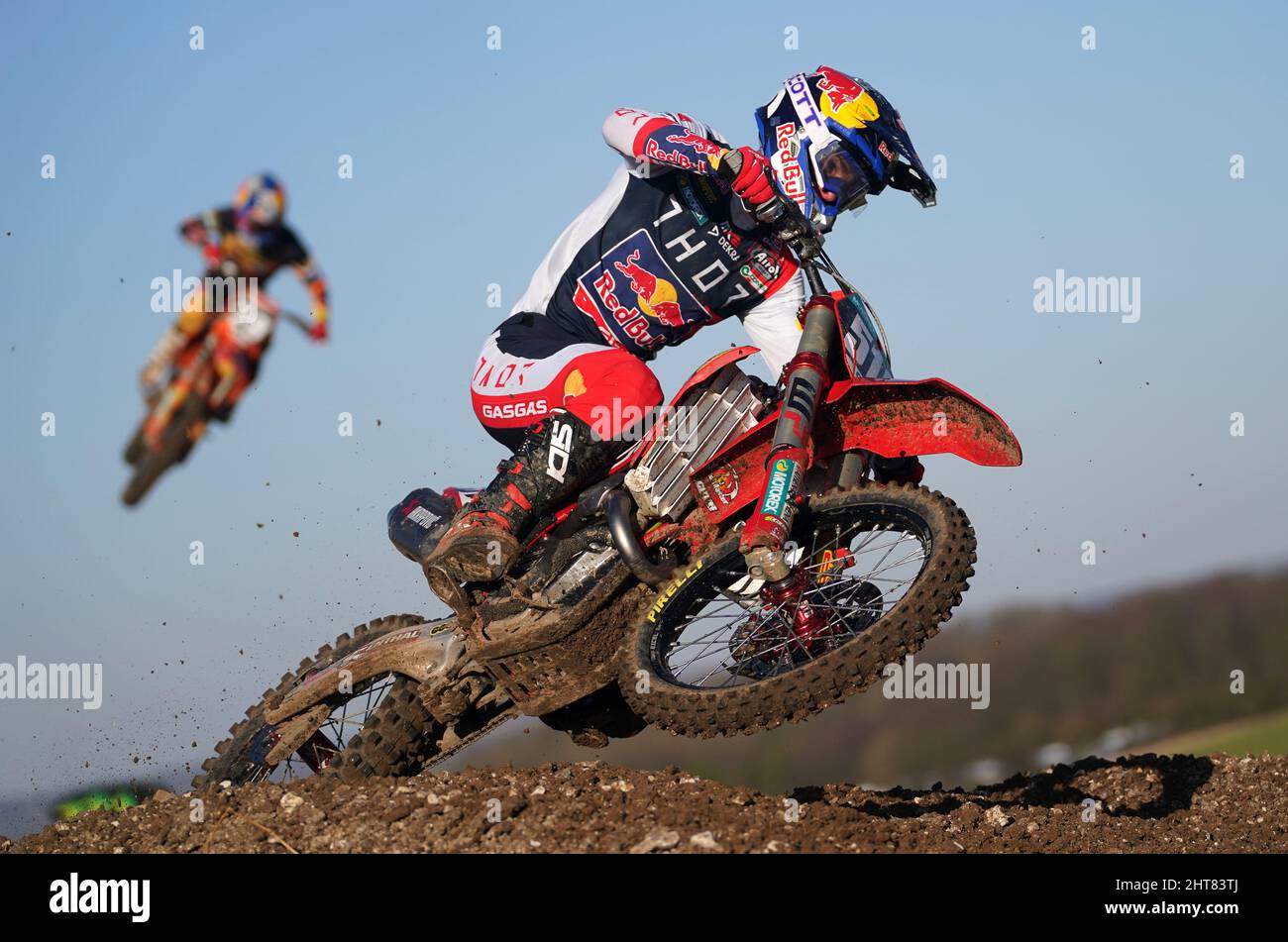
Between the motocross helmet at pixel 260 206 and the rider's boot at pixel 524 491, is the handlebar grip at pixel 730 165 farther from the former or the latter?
the motocross helmet at pixel 260 206

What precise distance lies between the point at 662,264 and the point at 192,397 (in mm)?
4538

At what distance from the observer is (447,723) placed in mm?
7672

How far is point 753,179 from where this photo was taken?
649 cm

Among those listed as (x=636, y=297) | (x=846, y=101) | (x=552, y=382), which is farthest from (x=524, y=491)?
(x=846, y=101)

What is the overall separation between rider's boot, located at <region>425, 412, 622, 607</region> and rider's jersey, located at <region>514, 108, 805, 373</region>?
0.72m

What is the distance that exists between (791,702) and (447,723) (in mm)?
2503

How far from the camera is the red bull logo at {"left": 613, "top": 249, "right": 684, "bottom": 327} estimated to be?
7.10m

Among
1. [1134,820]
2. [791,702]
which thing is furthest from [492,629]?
[1134,820]

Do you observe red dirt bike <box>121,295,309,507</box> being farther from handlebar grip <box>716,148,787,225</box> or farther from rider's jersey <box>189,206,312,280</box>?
handlebar grip <box>716,148,787,225</box>

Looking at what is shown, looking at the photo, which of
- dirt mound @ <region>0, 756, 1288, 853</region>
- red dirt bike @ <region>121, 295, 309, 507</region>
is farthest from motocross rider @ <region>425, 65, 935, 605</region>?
red dirt bike @ <region>121, 295, 309, 507</region>

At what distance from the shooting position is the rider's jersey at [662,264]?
7059 millimetres

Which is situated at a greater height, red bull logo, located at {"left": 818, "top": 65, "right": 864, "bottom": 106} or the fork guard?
red bull logo, located at {"left": 818, "top": 65, "right": 864, "bottom": 106}

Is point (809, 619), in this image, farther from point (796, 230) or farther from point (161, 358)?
point (161, 358)
